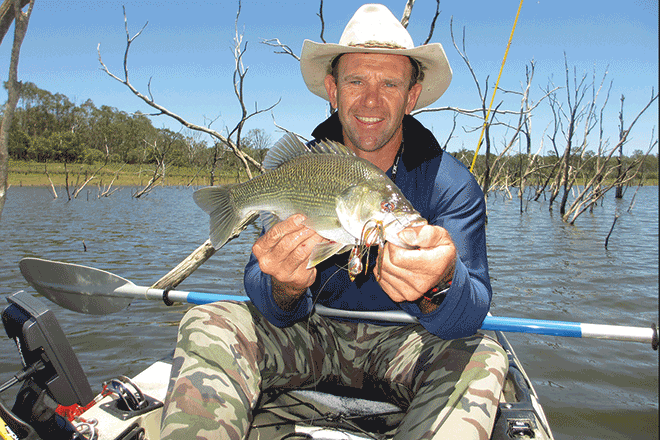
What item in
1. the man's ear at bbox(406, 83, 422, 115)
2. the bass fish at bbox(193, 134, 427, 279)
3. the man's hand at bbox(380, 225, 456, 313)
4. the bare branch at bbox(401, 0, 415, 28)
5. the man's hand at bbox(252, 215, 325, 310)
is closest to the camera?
the man's hand at bbox(380, 225, 456, 313)

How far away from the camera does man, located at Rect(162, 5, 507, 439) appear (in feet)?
6.47

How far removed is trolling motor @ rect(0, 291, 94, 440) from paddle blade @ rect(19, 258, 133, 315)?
2.16m

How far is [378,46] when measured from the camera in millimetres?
2980

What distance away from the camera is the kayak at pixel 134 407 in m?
2.30

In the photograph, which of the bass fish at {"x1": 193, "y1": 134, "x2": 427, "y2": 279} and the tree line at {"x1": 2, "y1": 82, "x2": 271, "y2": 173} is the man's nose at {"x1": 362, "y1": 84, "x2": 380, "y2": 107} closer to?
the bass fish at {"x1": 193, "y1": 134, "x2": 427, "y2": 279}

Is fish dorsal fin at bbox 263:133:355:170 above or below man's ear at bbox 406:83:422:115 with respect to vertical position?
below

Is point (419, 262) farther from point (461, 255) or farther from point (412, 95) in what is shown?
point (412, 95)

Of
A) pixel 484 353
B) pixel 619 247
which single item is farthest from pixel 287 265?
pixel 619 247

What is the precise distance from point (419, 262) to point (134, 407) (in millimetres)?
2375

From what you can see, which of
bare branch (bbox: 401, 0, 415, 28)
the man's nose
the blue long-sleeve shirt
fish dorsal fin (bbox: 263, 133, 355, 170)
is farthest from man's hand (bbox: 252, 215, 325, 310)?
bare branch (bbox: 401, 0, 415, 28)

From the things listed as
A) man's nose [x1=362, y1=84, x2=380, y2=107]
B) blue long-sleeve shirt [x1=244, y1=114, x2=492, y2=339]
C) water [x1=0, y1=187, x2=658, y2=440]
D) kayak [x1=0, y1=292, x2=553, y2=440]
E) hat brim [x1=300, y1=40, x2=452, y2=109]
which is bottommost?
water [x1=0, y1=187, x2=658, y2=440]

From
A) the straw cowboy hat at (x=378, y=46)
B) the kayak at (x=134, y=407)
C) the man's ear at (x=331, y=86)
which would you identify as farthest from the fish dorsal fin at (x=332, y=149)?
the kayak at (x=134, y=407)

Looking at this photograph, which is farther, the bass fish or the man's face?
the man's face

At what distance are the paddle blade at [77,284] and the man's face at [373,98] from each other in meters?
3.21
